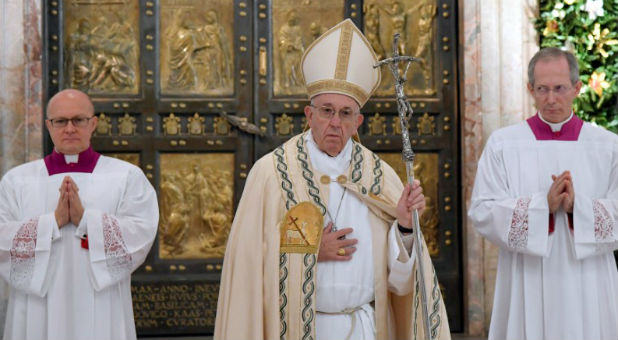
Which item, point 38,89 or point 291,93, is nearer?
point 38,89

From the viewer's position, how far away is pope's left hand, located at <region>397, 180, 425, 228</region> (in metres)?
4.14

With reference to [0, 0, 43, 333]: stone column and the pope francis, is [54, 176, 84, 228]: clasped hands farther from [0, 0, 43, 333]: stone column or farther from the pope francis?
[0, 0, 43, 333]: stone column

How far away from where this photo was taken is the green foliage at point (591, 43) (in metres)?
7.84

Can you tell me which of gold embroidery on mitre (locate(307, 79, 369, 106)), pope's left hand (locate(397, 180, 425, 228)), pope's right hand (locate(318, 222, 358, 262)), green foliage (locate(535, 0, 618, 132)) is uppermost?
green foliage (locate(535, 0, 618, 132))

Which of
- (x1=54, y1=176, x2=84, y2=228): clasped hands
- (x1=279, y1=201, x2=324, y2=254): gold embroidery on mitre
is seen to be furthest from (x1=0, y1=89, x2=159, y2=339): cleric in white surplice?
(x1=279, y1=201, x2=324, y2=254): gold embroidery on mitre

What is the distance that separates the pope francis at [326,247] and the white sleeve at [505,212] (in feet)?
2.70

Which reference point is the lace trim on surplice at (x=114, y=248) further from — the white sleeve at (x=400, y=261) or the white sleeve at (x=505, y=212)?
the white sleeve at (x=505, y=212)

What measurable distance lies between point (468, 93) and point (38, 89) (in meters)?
3.48

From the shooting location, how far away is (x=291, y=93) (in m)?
8.34

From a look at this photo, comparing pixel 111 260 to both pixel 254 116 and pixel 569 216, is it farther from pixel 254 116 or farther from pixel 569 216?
pixel 254 116

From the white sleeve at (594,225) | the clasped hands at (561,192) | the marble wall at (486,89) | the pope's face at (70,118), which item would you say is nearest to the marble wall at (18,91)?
the pope's face at (70,118)

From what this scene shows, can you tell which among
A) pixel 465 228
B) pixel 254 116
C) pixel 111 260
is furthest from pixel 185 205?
pixel 111 260

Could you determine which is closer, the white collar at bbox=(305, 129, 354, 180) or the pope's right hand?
the pope's right hand

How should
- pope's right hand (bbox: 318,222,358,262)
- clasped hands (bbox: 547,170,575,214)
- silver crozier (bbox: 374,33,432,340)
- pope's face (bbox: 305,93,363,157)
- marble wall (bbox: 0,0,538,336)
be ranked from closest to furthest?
silver crozier (bbox: 374,33,432,340) → pope's right hand (bbox: 318,222,358,262) → pope's face (bbox: 305,93,363,157) → clasped hands (bbox: 547,170,575,214) → marble wall (bbox: 0,0,538,336)
